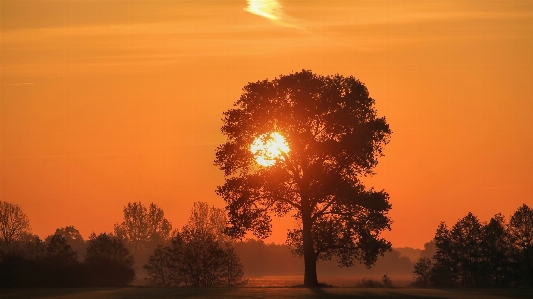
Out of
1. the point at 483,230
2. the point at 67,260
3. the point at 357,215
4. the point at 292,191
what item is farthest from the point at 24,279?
the point at 483,230

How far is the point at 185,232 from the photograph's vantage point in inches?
4171

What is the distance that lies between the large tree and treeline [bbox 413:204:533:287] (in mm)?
23020

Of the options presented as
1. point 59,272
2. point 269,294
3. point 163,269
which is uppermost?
point 163,269

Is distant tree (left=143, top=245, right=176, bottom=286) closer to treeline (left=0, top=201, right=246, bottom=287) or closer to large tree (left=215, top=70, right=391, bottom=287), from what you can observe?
treeline (left=0, top=201, right=246, bottom=287)

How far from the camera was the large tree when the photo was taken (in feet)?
261

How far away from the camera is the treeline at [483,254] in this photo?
10188cm

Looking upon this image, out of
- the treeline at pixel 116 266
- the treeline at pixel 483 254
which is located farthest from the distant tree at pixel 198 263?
the treeline at pixel 483 254

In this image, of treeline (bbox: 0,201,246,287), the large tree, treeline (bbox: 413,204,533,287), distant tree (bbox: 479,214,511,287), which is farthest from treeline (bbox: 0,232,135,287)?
distant tree (bbox: 479,214,511,287)

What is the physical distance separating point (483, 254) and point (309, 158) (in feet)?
120

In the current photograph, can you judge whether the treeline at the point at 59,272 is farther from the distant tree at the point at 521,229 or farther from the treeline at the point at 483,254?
the distant tree at the point at 521,229

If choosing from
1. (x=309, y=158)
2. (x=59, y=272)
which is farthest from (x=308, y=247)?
(x=59, y=272)

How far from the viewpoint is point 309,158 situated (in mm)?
80875

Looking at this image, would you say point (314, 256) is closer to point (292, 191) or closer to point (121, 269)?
point (292, 191)

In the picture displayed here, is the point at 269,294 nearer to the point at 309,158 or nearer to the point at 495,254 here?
the point at 309,158
